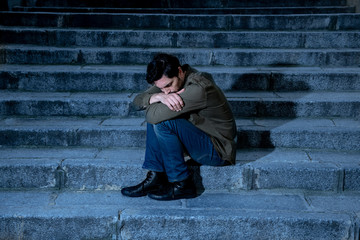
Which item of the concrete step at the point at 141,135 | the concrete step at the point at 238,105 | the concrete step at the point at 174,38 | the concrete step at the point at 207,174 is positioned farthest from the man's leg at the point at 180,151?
the concrete step at the point at 174,38

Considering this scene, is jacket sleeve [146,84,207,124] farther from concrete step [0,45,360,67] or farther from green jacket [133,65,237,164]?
concrete step [0,45,360,67]

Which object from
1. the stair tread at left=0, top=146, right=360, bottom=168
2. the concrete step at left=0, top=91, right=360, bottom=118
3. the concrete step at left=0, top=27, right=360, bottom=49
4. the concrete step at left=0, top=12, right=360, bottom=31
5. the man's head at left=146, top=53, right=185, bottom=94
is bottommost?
the stair tread at left=0, top=146, right=360, bottom=168

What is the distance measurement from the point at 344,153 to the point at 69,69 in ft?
11.7

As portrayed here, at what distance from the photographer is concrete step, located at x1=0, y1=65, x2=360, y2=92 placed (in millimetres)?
4824

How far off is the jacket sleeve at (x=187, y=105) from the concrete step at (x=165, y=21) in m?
3.23

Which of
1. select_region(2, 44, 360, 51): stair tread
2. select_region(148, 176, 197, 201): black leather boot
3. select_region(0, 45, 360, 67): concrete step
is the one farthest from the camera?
select_region(2, 44, 360, 51): stair tread

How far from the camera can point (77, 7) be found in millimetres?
7355

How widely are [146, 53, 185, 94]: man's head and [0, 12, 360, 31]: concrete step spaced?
307 cm

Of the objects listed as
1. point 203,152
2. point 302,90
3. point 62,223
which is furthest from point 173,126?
point 302,90

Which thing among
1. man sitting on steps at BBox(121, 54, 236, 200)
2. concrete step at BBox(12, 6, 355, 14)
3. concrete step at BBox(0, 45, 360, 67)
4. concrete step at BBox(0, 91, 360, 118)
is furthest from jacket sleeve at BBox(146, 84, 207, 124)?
concrete step at BBox(12, 6, 355, 14)

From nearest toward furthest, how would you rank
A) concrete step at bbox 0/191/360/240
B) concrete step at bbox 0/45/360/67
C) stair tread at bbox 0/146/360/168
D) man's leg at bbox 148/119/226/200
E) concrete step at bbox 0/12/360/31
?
concrete step at bbox 0/191/360/240 < man's leg at bbox 148/119/226/200 < stair tread at bbox 0/146/360/168 < concrete step at bbox 0/45/360/67 < concrete step at bbox 0/12/360/31

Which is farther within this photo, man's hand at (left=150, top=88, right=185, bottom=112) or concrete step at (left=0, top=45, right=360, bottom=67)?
concrete step at (left=0, top=45, right=360, bottom=67)

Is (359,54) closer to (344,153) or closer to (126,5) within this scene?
(344,153)

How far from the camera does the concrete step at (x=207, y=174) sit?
3562 mm
